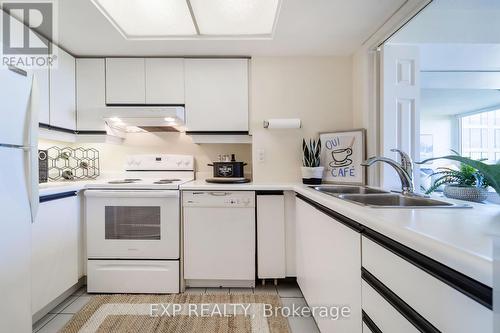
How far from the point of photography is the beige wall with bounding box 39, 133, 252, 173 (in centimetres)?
259

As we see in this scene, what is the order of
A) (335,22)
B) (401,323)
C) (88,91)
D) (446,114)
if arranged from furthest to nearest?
(446,114) → (88,91) → (335,22) → (401,323)

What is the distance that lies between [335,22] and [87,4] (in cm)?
166

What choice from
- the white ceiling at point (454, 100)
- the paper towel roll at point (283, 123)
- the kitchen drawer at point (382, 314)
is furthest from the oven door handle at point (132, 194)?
the white ceiling at point (454, 100)

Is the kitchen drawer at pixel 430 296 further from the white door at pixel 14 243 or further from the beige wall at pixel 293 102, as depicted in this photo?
the white door at pixel 14 243

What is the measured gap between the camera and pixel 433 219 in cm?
74

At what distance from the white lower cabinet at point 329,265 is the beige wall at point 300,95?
746 mm

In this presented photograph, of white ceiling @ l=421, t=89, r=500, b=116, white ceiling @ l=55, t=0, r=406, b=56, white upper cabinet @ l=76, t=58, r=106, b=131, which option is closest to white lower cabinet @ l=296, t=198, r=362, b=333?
white ceiling @ l=55, t=0, r=406, b=56

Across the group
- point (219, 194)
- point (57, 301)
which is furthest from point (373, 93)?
point (57, 301)

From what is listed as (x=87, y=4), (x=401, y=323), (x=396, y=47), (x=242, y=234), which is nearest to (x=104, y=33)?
(x=87, y=4)

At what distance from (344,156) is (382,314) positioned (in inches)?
59.0

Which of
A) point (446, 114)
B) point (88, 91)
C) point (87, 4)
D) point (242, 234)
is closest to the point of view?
point (87, 4)

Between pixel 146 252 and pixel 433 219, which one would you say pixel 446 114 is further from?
pixel 146 252

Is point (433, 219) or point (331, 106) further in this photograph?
point (331, 106)

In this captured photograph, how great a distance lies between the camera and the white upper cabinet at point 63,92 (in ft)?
6.59
